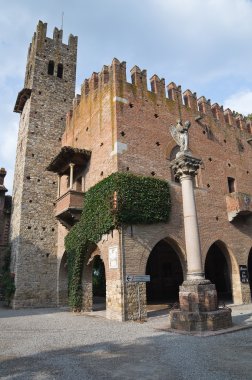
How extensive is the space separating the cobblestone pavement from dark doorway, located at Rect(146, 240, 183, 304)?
10.3 meters

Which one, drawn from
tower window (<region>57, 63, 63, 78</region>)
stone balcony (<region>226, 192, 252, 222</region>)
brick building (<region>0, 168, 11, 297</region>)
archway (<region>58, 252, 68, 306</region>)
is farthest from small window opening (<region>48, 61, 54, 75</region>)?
stone balcony (<region>226, 192, 252, 222</region>)

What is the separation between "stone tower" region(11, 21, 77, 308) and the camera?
17.0 m

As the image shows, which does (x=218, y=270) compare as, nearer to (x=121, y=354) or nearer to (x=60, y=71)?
(x=121, y=354)

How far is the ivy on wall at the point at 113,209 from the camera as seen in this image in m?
12.2

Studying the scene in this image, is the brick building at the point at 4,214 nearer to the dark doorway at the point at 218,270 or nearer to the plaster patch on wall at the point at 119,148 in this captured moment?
the plaster patch on wall at the point at 119,148

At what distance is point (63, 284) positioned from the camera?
1733cm

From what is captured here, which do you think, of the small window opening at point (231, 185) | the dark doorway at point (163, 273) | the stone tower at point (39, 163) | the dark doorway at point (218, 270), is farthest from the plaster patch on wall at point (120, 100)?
the dark doorway at point (218, 270)

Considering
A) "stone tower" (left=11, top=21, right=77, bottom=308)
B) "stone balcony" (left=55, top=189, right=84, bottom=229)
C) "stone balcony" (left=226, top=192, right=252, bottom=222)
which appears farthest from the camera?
"stone tower" (left=11, top=21, right=77, bottom=308)

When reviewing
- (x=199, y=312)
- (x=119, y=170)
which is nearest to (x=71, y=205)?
(x=119, y=170)

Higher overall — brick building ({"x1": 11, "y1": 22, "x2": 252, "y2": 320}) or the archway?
brick building ({"x1": 11, "y1": 22, "x2": 252, "y2": 320})

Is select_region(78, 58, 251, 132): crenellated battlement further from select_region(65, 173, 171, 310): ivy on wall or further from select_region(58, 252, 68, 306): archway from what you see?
select_region(58, 252, 68, 306): archway

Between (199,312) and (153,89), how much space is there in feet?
39.0

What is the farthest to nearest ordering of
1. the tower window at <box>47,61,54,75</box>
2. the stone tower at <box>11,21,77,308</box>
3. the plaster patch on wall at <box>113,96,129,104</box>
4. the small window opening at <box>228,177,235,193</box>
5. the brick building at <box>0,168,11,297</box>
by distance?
1. the brick building at <box>0,168,11,297</box>
2. the tower window at <box>47,61,54,75</box>
3. the small window opening at <box>228,177,235,193</box>
4. the stone tower at <box>11,21,77,308</box>
5. the plaster patch on wall at <box>113,96,129,104</box>

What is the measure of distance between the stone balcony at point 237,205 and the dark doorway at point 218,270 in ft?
12.6
